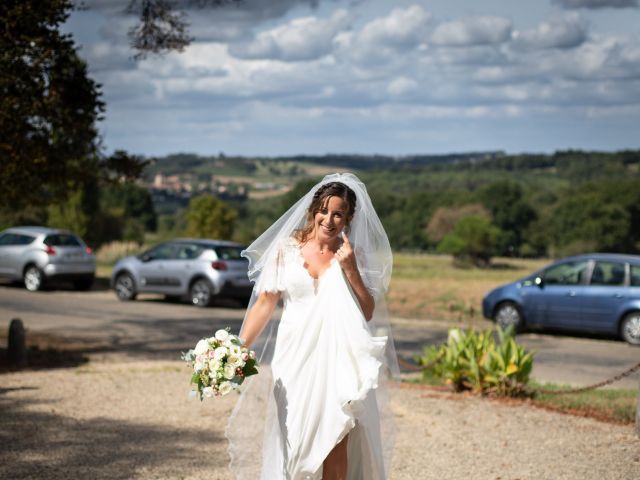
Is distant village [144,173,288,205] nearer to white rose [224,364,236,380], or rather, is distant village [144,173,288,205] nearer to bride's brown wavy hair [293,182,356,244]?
bride's brown wavy hair [293,182,356,244]

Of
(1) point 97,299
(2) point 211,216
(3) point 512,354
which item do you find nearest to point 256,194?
(2) point 211,216

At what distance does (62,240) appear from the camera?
25828mm

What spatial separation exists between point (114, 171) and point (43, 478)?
873 centimetres

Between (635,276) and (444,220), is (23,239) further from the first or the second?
(444,220)

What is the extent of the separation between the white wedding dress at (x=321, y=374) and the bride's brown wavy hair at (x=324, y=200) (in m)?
0.21

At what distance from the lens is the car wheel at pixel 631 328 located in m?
17.3

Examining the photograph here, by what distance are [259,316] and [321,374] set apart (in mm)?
559

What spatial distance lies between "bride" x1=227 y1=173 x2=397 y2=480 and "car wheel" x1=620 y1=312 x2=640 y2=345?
12.7 meters

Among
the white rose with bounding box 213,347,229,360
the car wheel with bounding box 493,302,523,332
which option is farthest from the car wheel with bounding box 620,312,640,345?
the white rose with bounding box 213,347,229,360

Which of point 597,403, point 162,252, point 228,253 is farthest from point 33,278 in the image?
point 597,403

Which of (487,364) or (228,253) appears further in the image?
(228,253)

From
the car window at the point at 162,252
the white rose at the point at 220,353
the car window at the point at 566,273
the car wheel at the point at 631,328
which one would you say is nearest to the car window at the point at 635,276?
the car wheel at the point at 631,328

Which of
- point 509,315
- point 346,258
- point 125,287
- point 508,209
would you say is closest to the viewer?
point 346,258

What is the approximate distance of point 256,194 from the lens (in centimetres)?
9519
